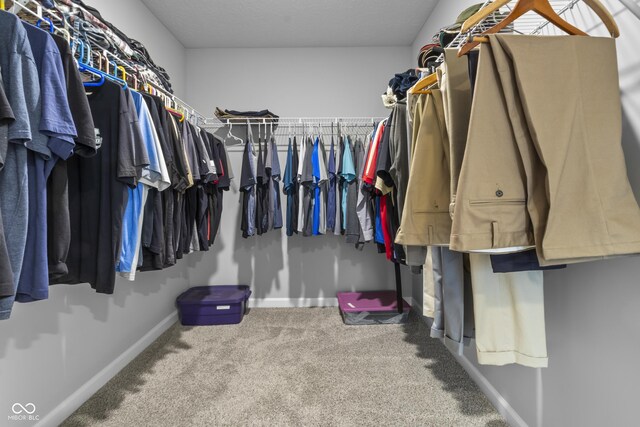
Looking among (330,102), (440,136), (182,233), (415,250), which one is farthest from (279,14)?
(415,250)

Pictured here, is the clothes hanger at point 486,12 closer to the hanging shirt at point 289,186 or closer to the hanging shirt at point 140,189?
the hanging shirt at point 140,189

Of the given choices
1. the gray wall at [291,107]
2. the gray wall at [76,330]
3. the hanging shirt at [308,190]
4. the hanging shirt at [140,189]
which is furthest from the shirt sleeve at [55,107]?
the gray wall at [291,107]

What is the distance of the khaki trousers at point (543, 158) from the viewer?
72 centimetres

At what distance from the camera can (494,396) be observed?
1.54m

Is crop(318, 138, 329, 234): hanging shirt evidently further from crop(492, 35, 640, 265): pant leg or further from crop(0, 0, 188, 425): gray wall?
crop(492, 35, 640, 265): pant leg

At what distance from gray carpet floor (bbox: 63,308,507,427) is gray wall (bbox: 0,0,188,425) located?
17 centimetres

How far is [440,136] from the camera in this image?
1.05 m

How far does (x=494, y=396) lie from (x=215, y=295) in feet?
7.35

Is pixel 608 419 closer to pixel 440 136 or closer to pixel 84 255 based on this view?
pixel 440 136

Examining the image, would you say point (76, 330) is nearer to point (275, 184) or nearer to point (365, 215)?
point (275, 184)

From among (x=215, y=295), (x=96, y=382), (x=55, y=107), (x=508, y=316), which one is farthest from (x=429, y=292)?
(x=215, y=295)

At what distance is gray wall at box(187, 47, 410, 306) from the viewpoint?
300 centimetres

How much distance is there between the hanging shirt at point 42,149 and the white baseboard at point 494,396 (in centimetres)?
194

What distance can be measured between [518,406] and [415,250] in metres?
0.91
